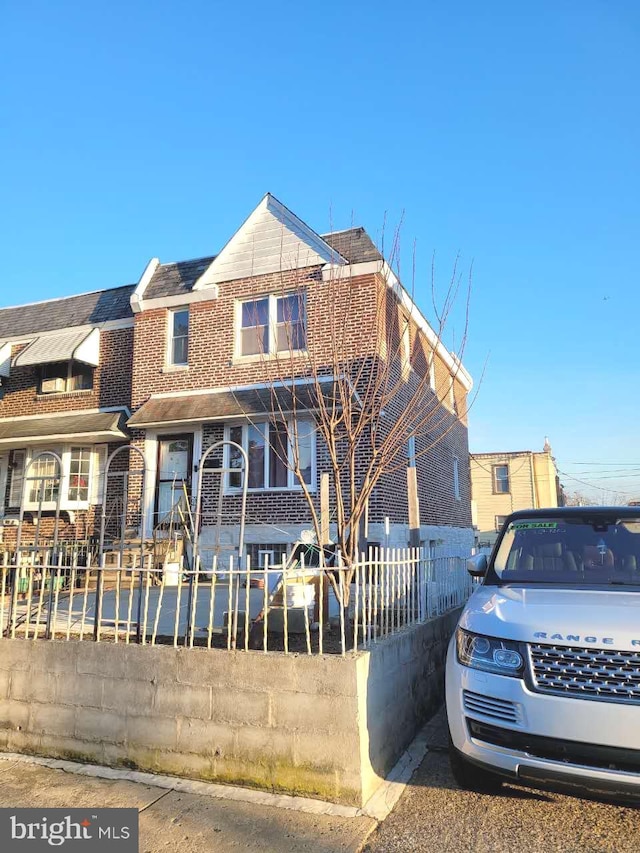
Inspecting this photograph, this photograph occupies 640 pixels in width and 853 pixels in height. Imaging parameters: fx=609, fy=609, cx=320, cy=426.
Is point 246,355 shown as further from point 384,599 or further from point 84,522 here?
point 384,599

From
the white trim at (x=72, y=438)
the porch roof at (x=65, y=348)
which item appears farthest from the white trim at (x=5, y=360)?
the white trim at (x=72, y=438)

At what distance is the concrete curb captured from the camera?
3.94 metres

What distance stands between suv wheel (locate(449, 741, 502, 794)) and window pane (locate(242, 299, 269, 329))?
11436 millimetres

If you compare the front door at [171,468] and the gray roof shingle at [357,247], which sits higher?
the gray roof shingle at [357,247]

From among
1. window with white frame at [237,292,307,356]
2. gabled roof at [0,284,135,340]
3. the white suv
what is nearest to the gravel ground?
the white suv

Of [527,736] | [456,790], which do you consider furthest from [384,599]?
[527,736]

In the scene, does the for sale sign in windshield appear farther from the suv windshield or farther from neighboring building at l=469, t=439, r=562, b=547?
neighboring building at l=469, t=439, r=562, b=547

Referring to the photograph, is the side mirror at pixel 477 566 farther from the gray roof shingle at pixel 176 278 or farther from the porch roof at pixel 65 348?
the porch roof at pixel 65 348

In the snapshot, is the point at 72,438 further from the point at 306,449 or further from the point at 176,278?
the point at 306,449

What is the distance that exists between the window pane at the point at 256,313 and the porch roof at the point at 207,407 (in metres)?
1.70

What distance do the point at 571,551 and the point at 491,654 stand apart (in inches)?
58.0

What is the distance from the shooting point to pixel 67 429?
15586 mm

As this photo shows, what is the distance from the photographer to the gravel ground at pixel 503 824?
345cm

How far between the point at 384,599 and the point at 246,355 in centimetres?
977
